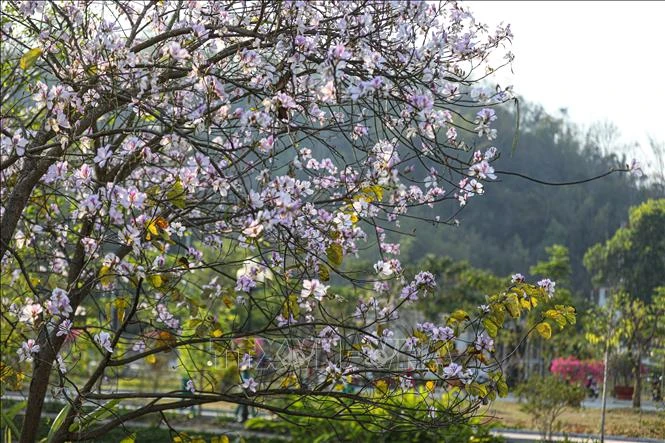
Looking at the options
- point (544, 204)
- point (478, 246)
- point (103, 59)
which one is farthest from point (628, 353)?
point (544, 204)

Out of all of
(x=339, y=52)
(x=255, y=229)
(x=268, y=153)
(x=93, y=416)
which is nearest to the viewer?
(x=339, y=52)

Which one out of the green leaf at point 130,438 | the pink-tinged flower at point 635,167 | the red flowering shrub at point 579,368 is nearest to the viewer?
the pink-tinged flower at point 635,167

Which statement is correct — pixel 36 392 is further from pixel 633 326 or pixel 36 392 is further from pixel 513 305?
pixel 633 326

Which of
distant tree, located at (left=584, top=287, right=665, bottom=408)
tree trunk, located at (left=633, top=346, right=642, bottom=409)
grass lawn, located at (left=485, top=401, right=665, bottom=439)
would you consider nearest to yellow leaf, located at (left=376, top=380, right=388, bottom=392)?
grass lawn, located at (left=485, top=401, right=665, bottom=439)

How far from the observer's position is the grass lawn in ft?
30.0

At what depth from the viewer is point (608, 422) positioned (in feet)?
43.1

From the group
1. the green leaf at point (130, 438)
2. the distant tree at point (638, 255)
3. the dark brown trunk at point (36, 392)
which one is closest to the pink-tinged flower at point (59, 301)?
the green leaf at point (130, 438)

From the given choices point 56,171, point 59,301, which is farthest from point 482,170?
point 56,171

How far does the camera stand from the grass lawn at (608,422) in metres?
9.14

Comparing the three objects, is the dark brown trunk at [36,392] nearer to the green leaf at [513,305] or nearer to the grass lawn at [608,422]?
the green leaf at [513,305]

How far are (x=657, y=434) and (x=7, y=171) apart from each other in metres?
6.18

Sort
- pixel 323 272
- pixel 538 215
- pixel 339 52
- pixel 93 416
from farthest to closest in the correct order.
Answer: pixel 538 215, pixel 93 416, pixel 323 272, pixel 339 52

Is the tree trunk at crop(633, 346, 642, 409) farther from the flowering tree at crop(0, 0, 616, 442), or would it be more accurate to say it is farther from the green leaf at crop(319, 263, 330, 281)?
the green leaf at crop(319, 263, 330, 281)

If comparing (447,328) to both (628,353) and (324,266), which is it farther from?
(628,353)
